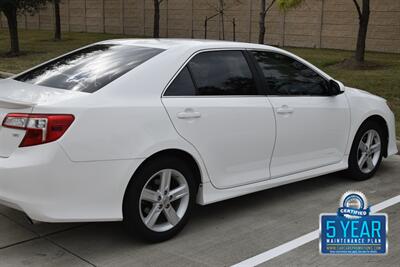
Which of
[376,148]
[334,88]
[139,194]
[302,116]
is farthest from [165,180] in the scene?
[376,148]

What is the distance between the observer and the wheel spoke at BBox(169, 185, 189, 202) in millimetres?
4227

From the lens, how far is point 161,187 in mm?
4141

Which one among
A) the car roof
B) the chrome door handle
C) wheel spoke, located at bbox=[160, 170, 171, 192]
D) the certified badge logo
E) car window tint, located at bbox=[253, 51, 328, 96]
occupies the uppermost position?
the car roof

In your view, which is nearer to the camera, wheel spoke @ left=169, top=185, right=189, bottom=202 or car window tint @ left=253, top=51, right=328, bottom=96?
wheel spoke @ left=169, top=185, right=189, bottom=202

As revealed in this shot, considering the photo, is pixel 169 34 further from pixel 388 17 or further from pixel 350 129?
pixel 350 129

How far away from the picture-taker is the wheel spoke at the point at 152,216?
13.4 feet

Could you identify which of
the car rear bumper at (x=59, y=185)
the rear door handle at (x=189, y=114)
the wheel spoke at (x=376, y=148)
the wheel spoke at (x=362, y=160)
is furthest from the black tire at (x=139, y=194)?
the wheel spoke at (x=376, y=148)

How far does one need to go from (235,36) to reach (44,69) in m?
21.9

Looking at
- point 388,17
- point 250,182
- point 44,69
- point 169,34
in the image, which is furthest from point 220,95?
point 169,34

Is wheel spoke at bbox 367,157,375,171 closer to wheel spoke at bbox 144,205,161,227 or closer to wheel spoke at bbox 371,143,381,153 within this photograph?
wheel spoke at bbox 371,143,381,153

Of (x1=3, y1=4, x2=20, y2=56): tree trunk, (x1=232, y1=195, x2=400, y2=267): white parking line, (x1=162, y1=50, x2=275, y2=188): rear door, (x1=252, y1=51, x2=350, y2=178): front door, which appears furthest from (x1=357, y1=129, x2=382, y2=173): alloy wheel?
(x1=3, y1=4, x2=20, y2=56): tree trunk

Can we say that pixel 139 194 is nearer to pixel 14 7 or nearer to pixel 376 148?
pixel 376 148

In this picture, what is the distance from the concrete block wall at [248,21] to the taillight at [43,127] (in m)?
17.4

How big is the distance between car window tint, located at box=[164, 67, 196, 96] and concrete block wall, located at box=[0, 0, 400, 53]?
16.4 meters
